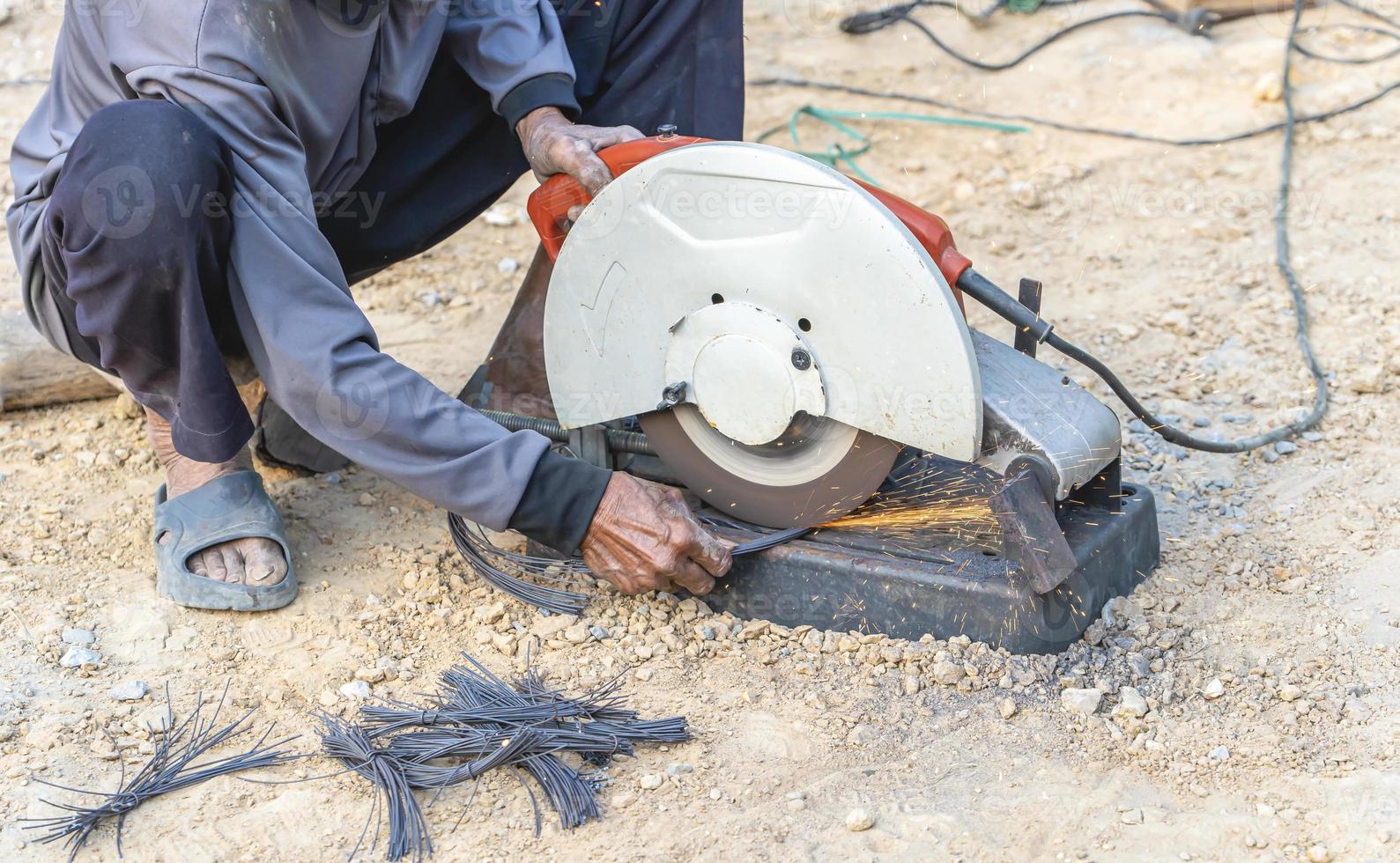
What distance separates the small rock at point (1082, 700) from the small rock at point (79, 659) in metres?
1.69

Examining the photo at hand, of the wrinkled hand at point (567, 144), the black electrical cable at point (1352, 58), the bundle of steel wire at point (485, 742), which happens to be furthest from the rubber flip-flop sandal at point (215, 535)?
the black electrical cable at point (1352, 58)

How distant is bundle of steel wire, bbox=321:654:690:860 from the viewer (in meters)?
1.92

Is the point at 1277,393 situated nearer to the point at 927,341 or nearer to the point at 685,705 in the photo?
the point at 927,341

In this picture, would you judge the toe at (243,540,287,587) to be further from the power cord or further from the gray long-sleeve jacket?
the power cord

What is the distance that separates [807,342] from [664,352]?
11.9 inches

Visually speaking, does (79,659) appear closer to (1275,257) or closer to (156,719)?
(156,719)

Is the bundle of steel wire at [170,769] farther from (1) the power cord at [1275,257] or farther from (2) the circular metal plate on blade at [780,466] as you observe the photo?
(1) the power cord at [1275,257]

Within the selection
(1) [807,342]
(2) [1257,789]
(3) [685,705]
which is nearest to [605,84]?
(1) [807,342]

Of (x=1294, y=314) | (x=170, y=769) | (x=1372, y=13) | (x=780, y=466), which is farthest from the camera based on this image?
(x=1372, y=13)

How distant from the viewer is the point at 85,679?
2.24 metres

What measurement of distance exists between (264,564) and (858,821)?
1273mm

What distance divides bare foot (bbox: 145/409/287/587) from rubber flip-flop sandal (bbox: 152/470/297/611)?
14 millimetres

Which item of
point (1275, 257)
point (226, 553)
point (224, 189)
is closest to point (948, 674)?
point (226, 553)

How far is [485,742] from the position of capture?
203cm
